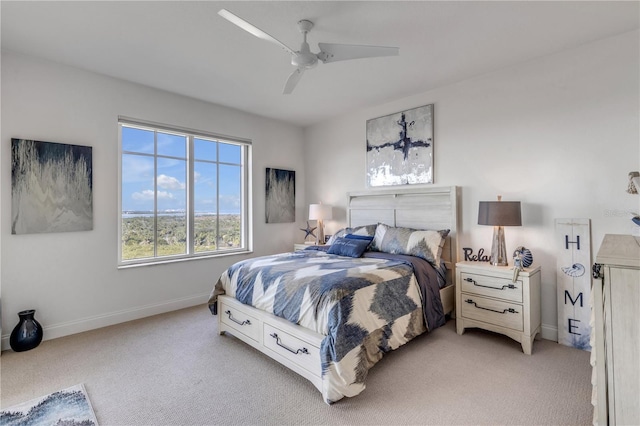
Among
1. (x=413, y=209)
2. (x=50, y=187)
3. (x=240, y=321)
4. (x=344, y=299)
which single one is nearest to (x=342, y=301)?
(x=344, y=299)

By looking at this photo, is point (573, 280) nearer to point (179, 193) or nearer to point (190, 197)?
point (190, 197)

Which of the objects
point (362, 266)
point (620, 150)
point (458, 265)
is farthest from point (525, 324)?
point (620, 150)

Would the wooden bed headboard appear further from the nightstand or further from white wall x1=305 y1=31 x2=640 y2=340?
the nightstand

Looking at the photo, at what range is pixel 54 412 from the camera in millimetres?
1887

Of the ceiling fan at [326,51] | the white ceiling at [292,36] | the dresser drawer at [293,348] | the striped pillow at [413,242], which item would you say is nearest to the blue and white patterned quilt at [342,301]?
the dresser drawer at [293,348]

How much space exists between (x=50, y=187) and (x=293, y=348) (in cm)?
276

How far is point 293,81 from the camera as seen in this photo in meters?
2.61

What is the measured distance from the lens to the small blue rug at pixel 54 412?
1799 millimetres

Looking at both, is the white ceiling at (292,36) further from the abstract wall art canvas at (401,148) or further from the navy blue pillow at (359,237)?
the navy blue pillow at (359,237)

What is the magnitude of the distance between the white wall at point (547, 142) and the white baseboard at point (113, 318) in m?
3.43

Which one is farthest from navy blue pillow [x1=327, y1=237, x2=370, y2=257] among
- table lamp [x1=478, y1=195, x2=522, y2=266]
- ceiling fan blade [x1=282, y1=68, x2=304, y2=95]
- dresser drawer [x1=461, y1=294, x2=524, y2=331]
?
ceiling fan blade [x1=282, y1=68, x2=304, y2=95]

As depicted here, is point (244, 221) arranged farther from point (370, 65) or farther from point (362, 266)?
point (370, 65)

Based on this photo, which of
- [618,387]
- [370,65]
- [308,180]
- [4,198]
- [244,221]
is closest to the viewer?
[618,387]

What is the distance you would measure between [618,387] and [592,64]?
A: 9.00 ft
